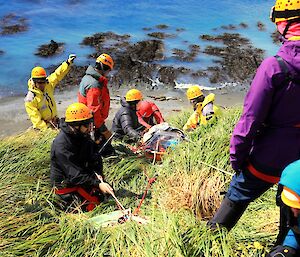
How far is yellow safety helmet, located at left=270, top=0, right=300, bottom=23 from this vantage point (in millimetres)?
2625

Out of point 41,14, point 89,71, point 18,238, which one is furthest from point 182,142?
point 41,14

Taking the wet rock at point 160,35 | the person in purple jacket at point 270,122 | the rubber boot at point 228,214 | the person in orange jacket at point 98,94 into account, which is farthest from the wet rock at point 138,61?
the person in purple jacket at point 270,122

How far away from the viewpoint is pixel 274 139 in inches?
→ 113

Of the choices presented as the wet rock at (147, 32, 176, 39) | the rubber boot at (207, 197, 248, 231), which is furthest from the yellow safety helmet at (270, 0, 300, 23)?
the wet rock at (147, 32, 176, 39)

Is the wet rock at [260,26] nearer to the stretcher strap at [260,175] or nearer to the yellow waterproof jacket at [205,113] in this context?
the yellow waterproof jacket at [205,113]

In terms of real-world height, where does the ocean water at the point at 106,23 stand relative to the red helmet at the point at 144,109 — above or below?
below

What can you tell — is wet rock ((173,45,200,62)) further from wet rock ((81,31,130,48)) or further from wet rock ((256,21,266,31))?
wet rock ((256,21,266,31))

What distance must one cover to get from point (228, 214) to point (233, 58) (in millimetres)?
12747

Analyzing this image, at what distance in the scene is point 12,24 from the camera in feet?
60.0

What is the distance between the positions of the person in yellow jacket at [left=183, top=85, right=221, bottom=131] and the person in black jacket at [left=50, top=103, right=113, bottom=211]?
2.22 m

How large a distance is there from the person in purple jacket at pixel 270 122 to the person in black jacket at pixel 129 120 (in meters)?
3.94

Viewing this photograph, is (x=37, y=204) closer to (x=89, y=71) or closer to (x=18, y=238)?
(x=18, y=238)

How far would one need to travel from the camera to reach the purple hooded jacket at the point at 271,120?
103 inches

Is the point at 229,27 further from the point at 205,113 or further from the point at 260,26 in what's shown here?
the point at 205,113
